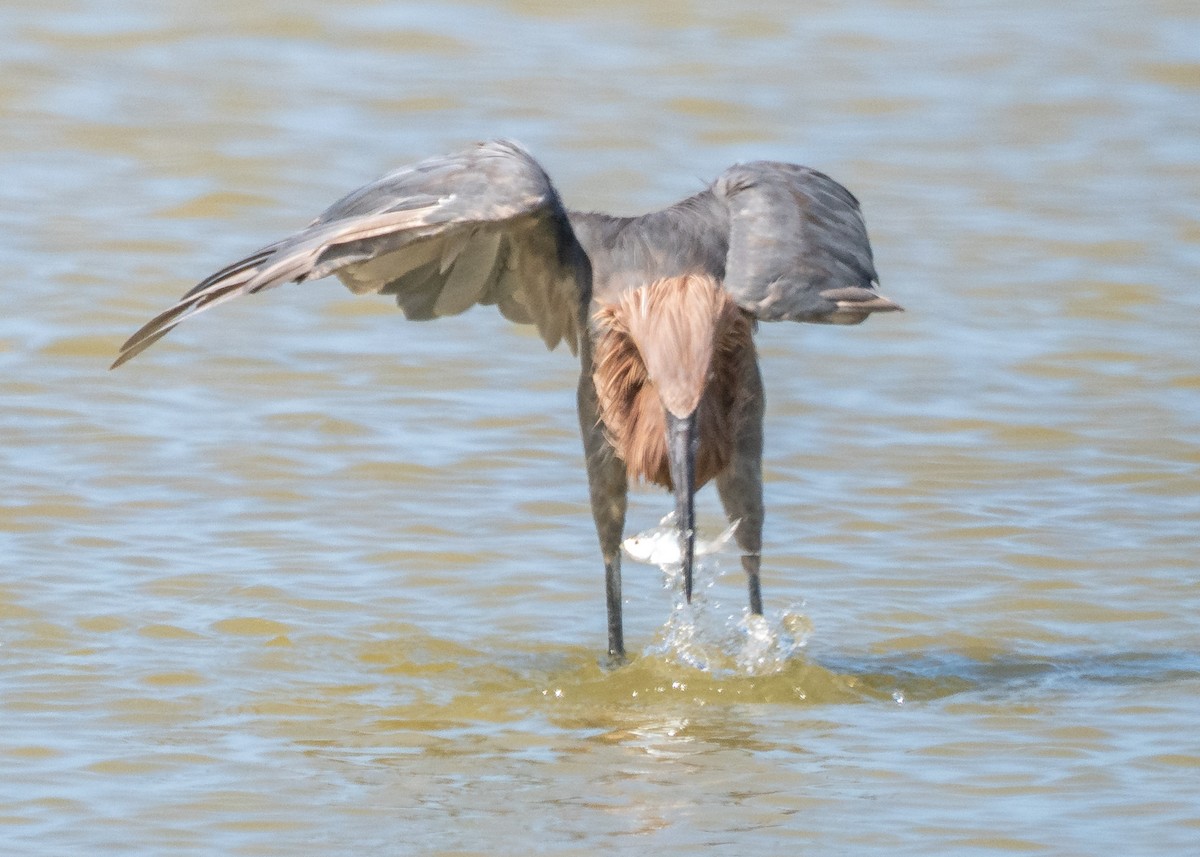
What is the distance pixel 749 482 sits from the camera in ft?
28.6

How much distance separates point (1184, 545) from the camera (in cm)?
1015

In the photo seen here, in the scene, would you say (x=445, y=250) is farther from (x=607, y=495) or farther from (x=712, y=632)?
(x=712, y=632)

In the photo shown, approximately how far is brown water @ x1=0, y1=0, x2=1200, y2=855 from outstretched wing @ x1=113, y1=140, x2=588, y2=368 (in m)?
1.31

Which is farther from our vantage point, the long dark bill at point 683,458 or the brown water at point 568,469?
the long dark bill at point 683,458

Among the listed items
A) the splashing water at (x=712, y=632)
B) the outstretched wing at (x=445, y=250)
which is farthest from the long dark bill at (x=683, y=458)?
the outstretched wing at (x=445, y=250)

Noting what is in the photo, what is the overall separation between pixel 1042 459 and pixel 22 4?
11.6 meters

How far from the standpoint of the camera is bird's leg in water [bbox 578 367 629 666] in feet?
28.7

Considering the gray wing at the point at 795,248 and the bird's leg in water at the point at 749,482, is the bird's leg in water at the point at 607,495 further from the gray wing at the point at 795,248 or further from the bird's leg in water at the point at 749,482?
the gray wing at the point at 795,248

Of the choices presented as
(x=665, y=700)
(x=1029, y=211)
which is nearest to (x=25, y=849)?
(x=665, y=700)

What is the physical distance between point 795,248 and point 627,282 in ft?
2.32

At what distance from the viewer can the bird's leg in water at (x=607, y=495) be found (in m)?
8.75

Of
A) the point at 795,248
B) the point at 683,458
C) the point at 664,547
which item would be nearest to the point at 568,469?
the point at 664,547

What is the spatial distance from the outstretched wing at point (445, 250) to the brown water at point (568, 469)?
1.31 m

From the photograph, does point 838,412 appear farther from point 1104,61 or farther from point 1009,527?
point 1104,61
